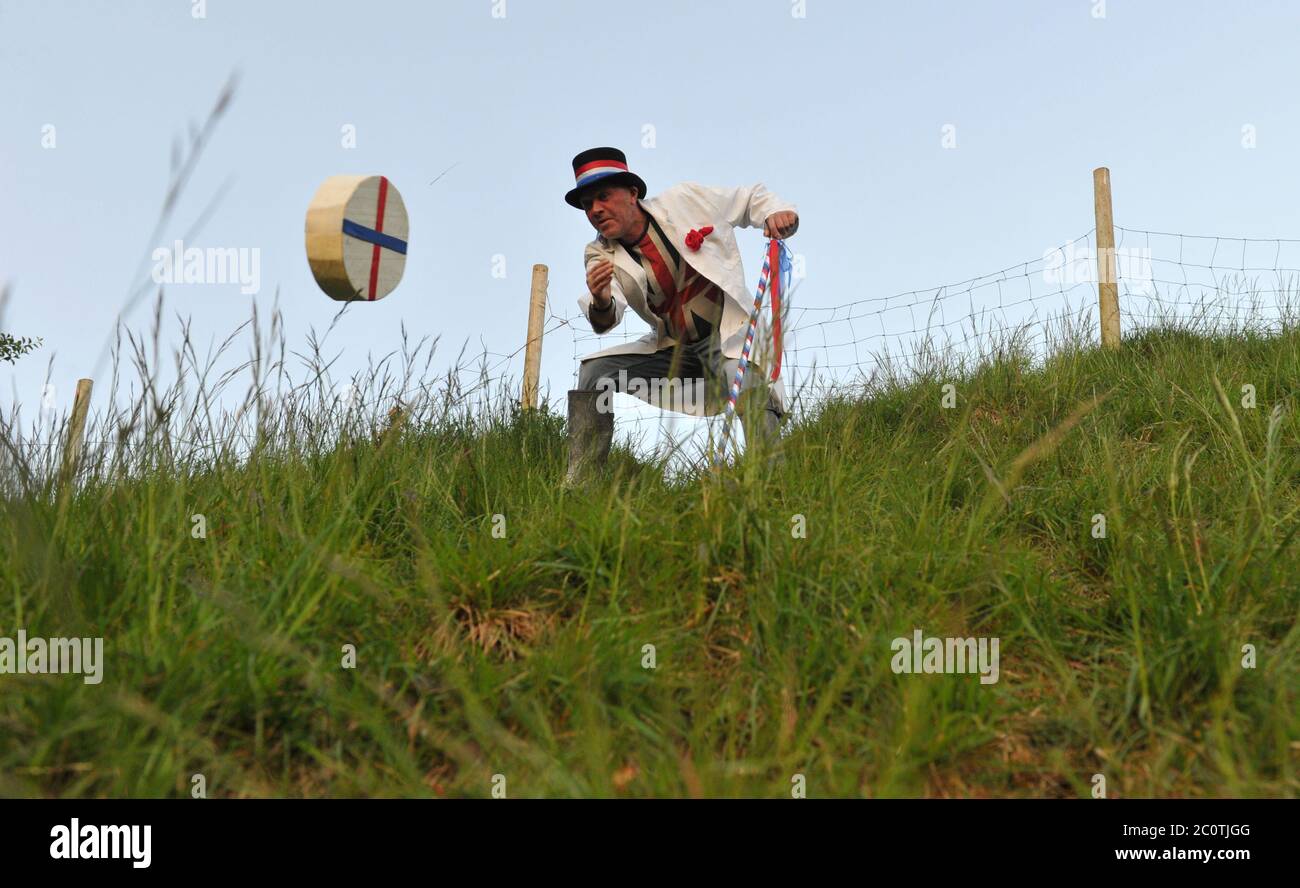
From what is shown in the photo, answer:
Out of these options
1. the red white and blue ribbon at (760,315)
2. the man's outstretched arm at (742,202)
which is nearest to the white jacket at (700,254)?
the man's outstretched arm at (742,202)

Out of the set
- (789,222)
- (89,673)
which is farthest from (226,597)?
(789,222)

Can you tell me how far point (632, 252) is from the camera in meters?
4.21

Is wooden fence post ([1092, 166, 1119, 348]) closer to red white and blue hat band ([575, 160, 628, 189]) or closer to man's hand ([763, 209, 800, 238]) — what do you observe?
man's hand ([763, 209, 800, 238])

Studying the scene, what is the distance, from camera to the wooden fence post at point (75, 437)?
207 centimetres

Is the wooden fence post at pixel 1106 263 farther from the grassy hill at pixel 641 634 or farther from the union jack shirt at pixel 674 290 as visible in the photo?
the grassy hill at pixel 641 634

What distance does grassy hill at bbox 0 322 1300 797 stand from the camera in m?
1.57

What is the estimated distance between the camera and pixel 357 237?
2637 mm

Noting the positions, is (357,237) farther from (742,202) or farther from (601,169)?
(742,202)

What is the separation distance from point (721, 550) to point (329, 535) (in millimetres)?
973

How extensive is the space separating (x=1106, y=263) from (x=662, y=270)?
420 centimetres

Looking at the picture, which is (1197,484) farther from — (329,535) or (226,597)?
(226,597)

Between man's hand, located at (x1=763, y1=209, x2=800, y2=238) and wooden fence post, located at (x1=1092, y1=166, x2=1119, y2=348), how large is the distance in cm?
301
